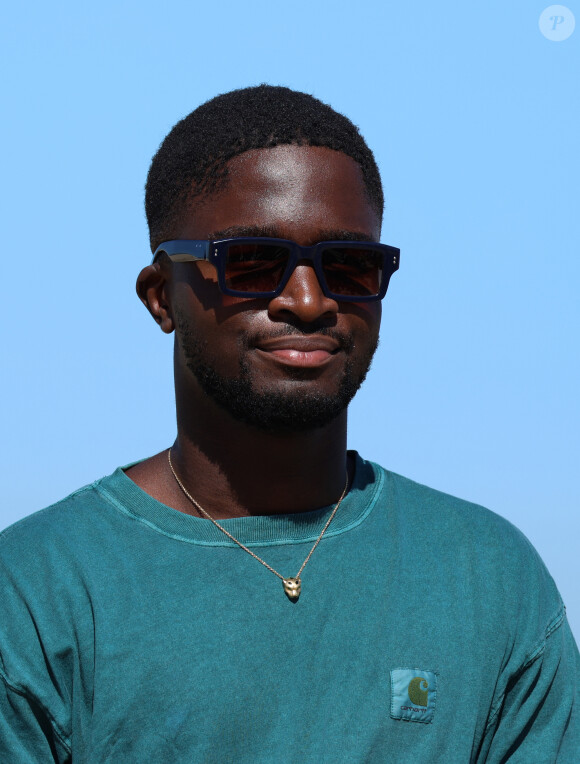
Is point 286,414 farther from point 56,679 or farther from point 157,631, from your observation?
point 56,679

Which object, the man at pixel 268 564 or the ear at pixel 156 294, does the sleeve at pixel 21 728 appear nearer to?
the man at pixel 268 564

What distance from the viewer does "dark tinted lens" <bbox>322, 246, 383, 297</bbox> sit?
4000 mm

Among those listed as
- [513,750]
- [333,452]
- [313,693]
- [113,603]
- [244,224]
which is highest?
[244,224]

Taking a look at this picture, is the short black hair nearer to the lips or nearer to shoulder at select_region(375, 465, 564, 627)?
the lips

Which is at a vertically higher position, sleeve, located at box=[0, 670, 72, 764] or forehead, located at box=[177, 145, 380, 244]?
forehead, located at box=[177, 145, 380, 244]

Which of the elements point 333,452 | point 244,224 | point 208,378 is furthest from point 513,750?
point 244,224

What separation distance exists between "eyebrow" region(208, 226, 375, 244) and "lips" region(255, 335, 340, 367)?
1.25 feet

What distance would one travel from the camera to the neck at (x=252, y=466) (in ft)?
13.6

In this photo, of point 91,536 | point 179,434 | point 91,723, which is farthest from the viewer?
point 179,434

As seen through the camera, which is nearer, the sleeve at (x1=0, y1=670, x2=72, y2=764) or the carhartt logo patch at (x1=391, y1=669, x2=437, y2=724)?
the sleeve at (x1=0, y1=670, x2=72, y2=764)

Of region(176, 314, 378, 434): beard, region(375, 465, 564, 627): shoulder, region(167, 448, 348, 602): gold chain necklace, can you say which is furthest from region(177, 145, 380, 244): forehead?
region(375, 465, 564, 627): shoulder

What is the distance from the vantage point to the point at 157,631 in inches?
151

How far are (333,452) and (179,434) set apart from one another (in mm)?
643

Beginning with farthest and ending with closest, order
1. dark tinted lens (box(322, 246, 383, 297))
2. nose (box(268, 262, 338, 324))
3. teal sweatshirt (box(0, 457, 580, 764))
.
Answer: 1. dark tinted lens (box(322, 246, 383, 297))
2. nose (box(268, 262, 338, 324))
3. teal sweatshirt (box(0, 457, 580, 764))
